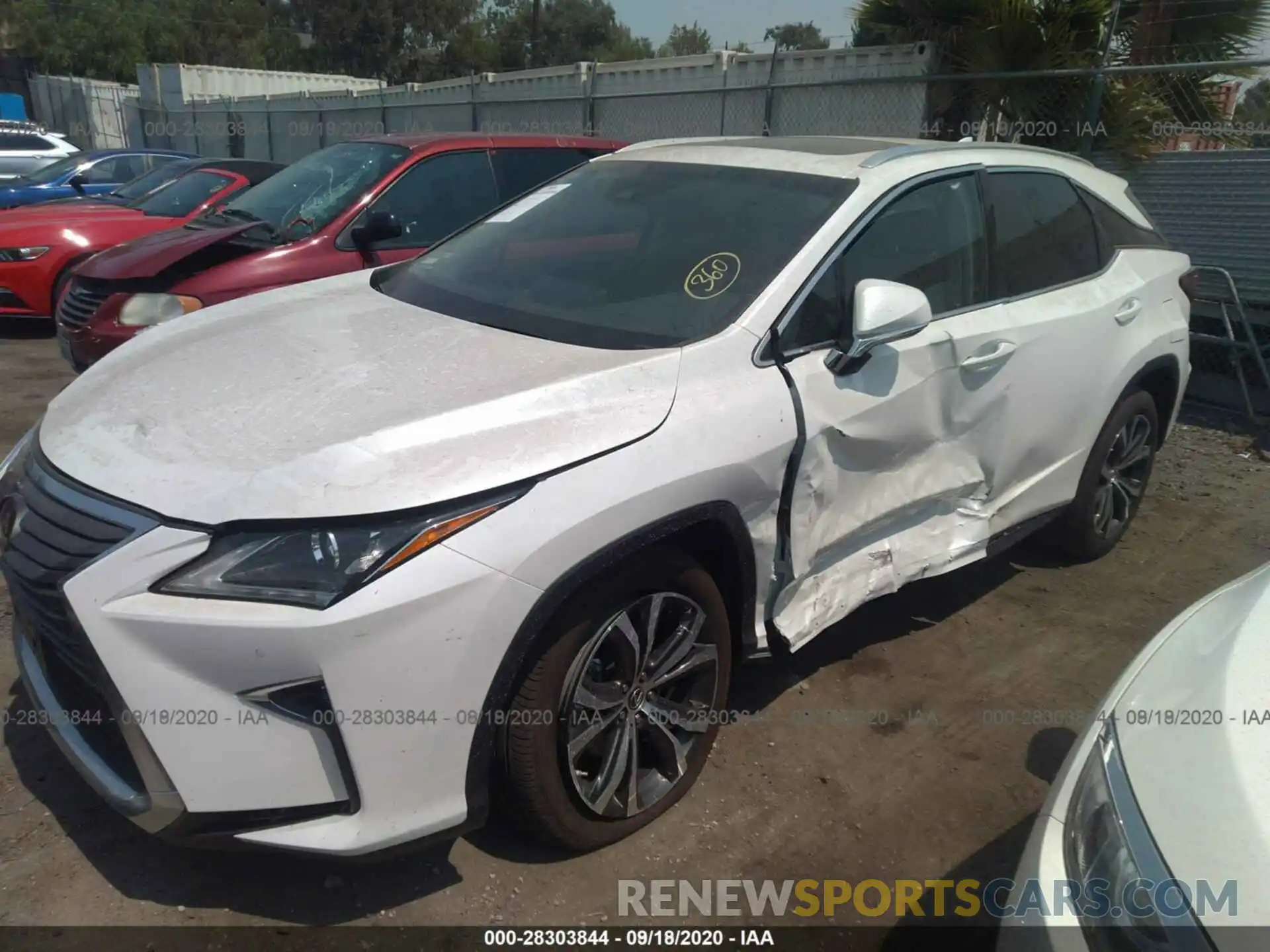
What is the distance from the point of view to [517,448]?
7.11ft

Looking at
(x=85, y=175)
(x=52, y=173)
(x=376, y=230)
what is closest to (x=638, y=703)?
(x=376, y=230)

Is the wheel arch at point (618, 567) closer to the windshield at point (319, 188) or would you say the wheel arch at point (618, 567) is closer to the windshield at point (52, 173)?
the windshield at point (319, 188)

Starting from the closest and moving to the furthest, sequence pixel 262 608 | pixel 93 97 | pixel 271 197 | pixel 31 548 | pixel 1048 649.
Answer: pixel 262 608 < pixel 31 548 < pixel 1048 649 < pixel 271 197 < pixel 93 97

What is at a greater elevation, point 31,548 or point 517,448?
point 517,448

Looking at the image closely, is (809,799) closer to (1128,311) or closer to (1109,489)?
(1109,489)

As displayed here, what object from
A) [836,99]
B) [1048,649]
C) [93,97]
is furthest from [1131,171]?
[93,97]

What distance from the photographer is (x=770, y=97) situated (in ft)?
36.0

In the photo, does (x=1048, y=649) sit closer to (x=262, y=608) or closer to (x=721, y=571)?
(x=721, y=571)

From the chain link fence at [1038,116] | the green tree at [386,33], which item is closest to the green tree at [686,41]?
the green tree at [386,33]

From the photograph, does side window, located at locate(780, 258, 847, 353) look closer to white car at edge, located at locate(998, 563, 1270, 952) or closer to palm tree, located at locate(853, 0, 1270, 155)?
white car at edge, located at locate(998, 563, 1270, 952)

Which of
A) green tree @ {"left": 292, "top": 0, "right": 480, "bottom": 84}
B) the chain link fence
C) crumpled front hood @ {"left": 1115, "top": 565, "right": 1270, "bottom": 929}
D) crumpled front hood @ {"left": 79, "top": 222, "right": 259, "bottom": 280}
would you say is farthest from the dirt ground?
green tree @ {"left": 292, "top": 0, "right": 480, "bottom": 84}

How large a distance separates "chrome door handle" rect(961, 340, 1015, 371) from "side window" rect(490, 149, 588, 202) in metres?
3.66

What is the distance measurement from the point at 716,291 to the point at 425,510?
47.9 inches

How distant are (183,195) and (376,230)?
14.1 ft
